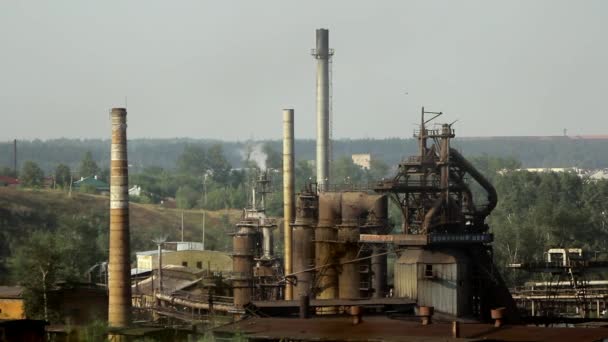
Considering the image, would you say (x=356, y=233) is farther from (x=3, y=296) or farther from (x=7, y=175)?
(x=7, y=175)

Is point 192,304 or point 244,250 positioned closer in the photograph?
point 192,304

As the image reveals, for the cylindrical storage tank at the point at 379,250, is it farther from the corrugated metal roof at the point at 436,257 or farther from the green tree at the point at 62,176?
the green tree at the point at 62,176

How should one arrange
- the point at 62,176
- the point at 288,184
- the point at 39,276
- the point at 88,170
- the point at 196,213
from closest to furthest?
1. the point at 39,276
2. the point at 288,184
3. the point at 196,213
4. the point at 62,176
5. the point at 88,170

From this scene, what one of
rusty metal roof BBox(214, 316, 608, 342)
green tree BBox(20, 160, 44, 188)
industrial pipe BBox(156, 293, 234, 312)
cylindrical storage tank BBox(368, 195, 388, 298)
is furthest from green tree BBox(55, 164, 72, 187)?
rusty metal roof BBox(214, 316, 608, 342)

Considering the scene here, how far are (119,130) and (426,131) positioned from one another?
46.9 ft

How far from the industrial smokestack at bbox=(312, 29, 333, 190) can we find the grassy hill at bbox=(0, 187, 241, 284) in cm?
2249

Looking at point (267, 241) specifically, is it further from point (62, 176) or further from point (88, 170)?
point (88, 170)

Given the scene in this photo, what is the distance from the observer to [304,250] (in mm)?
61625

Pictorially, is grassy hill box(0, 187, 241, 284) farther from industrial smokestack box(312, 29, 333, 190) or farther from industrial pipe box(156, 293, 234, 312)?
industrial pipe box(156, 293, 234, 312)

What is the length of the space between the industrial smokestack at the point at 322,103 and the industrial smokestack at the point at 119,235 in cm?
2546

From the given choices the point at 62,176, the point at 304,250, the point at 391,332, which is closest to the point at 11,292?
the point at 304,250

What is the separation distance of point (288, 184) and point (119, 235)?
63.5 ft

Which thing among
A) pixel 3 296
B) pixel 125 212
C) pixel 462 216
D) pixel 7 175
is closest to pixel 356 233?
pixel 462 216

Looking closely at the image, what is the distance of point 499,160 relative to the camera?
7352 inches
